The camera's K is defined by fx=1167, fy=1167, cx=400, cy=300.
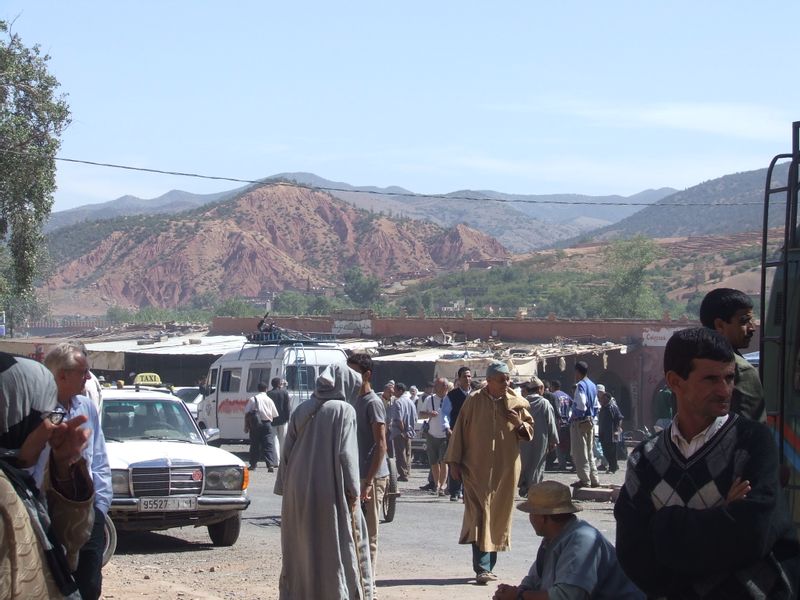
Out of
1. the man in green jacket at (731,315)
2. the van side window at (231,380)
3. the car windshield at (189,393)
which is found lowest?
the car windshield at (189,393)

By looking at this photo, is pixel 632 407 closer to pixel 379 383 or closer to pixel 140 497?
pixel 379 383

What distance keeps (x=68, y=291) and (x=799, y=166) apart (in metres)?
146

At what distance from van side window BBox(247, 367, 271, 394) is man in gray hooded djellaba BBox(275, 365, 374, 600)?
17.0m

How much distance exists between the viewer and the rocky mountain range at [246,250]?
14788 cm

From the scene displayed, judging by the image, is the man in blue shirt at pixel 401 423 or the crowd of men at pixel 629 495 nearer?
the crowd of men at pixel 629 495

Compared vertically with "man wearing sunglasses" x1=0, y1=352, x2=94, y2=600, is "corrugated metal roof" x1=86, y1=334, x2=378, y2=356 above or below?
below

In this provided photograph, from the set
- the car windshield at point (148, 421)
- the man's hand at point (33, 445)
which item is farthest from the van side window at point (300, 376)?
the man's hand at point (33, 445)

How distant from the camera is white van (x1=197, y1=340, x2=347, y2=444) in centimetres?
2430

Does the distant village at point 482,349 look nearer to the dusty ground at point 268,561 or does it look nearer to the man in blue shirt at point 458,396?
the man in blue shirt at point 458,396

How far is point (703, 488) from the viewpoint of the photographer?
3629mm

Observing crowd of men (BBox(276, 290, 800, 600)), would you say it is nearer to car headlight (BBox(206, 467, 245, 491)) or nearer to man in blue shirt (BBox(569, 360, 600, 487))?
→ car headlight (BBox(206, 467, 245, 491))

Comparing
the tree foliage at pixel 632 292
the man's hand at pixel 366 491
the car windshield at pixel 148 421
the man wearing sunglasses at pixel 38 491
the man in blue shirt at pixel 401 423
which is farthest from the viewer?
the tree foliage at pixel 632 292

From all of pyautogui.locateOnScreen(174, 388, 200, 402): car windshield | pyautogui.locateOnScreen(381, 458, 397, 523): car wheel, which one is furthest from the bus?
pyautogui.locateOnScreen(174, 388, 200, 402): car windshield

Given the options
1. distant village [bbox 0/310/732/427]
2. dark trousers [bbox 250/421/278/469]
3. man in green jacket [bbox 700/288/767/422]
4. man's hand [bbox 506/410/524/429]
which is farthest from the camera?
distant village [bbox 0/310/732/427]
